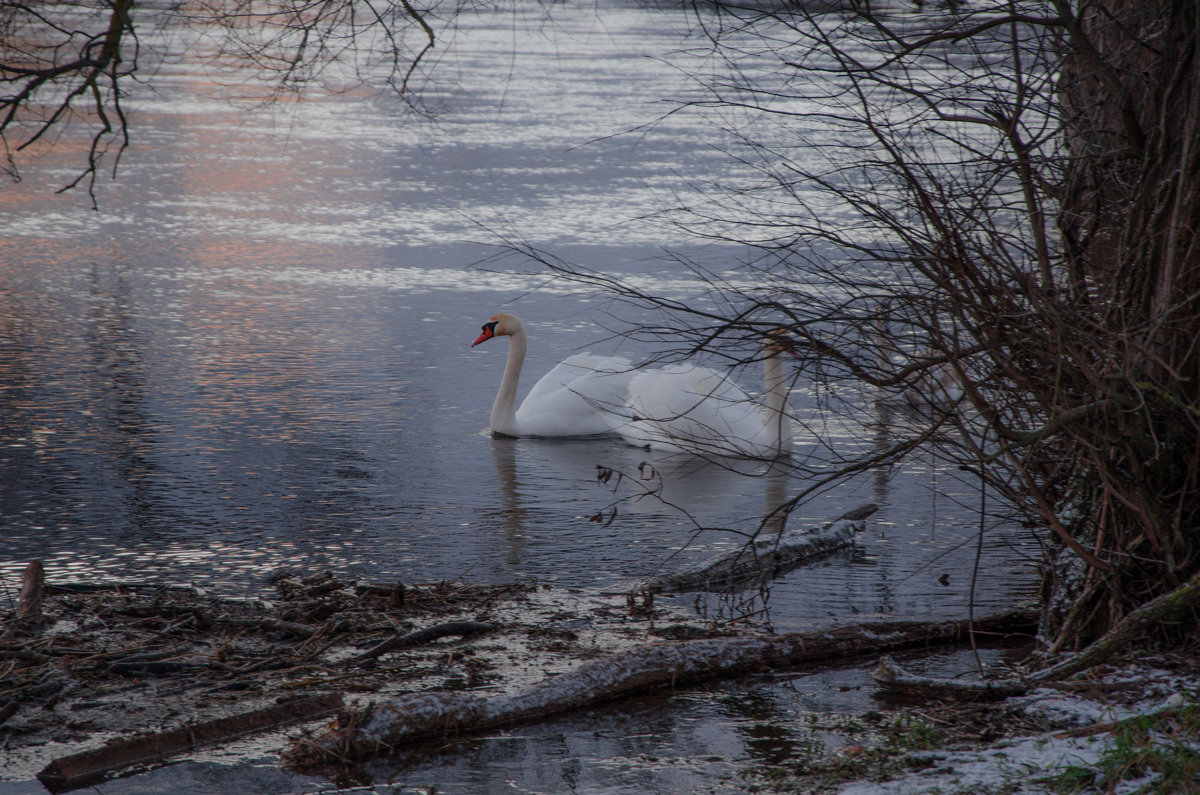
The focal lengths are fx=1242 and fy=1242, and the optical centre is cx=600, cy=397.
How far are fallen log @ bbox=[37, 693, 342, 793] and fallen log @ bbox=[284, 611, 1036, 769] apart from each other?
0.75 ft

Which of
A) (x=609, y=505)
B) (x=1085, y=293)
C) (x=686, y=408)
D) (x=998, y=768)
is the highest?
(x=1085, y=293)

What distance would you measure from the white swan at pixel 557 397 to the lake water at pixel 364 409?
0.17 metres

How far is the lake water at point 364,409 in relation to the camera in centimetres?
617

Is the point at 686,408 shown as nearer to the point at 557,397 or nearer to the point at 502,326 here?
the point at 557,397

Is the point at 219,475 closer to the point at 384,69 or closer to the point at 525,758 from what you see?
the point at 525,758

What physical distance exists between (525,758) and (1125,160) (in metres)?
2.87

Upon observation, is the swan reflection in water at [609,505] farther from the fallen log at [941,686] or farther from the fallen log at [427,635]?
the fallen log at [941,686]

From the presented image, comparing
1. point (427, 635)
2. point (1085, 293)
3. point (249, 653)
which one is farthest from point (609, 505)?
point (1085, 293)

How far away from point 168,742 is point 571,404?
5632mm

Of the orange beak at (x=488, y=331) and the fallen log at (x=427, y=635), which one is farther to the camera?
the orange beak at (x=488, y=331)

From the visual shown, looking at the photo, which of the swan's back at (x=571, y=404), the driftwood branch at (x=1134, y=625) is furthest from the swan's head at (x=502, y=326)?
the driftwood branch at (x=1134, y=625)

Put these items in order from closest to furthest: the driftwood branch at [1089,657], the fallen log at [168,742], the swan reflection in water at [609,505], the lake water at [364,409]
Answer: the fallen log at [168,742], the driftwood branch at [1089,657], the lake water at [364,409], the swan reflection in water at [609,505]

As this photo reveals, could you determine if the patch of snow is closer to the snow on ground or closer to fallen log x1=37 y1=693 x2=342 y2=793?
the snow on ground

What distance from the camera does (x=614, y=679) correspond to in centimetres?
452
